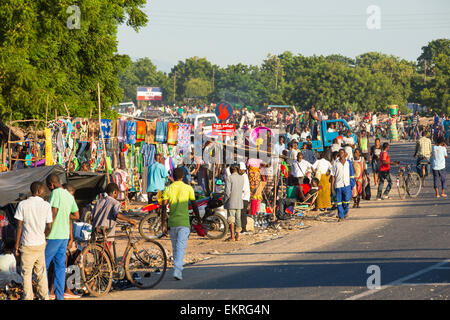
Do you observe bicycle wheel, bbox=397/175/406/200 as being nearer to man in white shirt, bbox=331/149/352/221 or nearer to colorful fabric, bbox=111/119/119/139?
man in white shirt, bbox=331/149/352/221

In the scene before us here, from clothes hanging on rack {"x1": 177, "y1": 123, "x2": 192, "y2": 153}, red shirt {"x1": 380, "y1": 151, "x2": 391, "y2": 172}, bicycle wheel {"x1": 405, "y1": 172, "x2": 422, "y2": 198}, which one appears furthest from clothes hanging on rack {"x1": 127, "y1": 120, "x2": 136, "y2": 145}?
bicycle wheel {"x1": 405, "y1": 172, "x2": 422, "y2": 198}

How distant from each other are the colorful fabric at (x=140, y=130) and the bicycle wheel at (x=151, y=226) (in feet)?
18.4

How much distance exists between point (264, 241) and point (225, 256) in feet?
7.36

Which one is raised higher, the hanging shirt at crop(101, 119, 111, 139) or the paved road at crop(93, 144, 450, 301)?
the hanging shirt at crop(101, 119, 111, 139)

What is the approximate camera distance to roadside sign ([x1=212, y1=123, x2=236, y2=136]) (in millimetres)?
19516

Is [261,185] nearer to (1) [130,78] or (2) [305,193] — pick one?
(2) [305,193]

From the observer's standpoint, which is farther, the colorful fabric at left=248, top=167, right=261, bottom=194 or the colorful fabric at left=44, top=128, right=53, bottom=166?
the colorful fabric at left=248, top=167, right=261, bottom=194

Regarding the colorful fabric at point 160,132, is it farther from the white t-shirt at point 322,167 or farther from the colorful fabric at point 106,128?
the white t-shirt at point 322,167

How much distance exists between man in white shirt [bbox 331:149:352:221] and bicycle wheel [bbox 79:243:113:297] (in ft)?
29.6

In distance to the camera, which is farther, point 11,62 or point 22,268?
point 11,62

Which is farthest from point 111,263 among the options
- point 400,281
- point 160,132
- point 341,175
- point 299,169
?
point 160,132

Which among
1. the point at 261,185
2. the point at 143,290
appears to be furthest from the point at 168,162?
the point at 143,290

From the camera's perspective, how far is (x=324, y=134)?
101 feet

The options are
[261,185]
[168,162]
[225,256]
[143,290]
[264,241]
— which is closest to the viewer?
[143,290]
